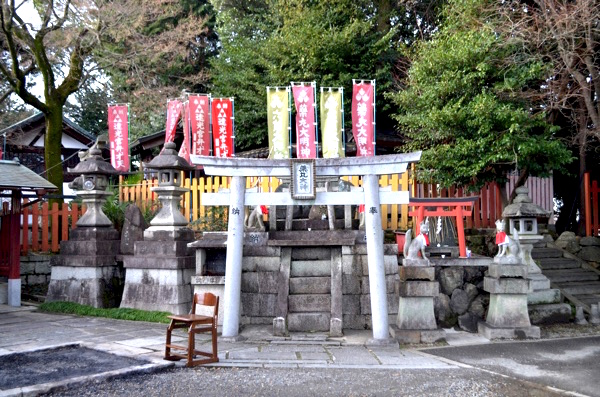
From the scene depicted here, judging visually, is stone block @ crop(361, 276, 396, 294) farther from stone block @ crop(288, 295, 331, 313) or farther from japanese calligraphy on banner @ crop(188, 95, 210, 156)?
japanese calligraphy on banner @ crop(188, 95, 210, 156)

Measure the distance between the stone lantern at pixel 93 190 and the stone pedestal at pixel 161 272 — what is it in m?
1.59

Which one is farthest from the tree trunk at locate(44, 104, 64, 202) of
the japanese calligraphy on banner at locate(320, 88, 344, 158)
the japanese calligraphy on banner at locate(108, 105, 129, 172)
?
the japanese calligraphy on banner at locate(320, 88, 344, 158)

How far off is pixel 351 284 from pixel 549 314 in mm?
4451

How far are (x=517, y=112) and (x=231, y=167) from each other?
6993 millimetres

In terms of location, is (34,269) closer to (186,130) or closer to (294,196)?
(186,130)

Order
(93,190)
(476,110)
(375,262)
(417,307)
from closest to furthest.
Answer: (375,262), (417,307), (476,110), (93,190)

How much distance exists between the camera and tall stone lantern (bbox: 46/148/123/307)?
12.3 meters

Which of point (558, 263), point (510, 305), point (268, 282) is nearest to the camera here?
point (510, 305)

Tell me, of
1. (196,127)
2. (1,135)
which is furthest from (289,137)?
(1,135)

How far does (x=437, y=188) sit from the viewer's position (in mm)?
14812

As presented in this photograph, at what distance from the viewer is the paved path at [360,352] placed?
7395mm

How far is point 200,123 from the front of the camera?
16219mm

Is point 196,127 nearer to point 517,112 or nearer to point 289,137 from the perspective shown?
point 289,137

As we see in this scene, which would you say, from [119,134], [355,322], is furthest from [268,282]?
[119,134]
